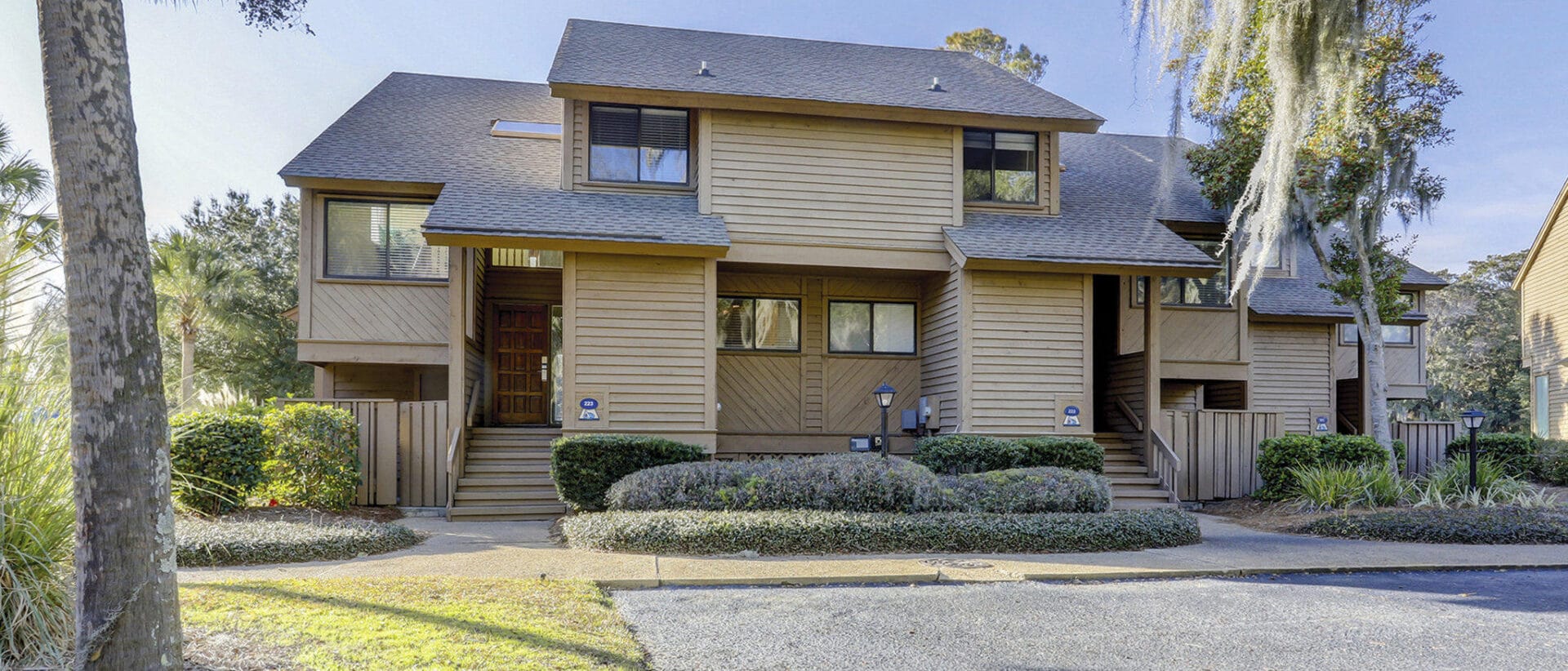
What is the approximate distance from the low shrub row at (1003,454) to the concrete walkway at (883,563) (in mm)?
2603

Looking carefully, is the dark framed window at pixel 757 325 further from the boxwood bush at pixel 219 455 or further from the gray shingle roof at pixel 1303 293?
the gray shingle roof at pixel 1303 293

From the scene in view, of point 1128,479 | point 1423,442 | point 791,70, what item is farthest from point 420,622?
point 1423,442

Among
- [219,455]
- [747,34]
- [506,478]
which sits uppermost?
[747,34]

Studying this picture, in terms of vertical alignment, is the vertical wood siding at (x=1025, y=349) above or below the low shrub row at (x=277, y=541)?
above

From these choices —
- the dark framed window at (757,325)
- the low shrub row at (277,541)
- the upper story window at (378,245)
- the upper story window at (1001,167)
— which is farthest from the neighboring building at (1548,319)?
the low shrub row at (277,541)

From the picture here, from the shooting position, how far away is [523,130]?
15539 millimetres

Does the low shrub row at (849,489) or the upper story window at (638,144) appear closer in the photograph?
the low shrub row at (849,489)

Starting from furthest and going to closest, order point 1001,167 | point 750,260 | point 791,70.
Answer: point 1001,167 < point 791,70 < point 750,260

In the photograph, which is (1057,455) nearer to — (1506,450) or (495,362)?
(1506,450)

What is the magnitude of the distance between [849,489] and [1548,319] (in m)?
21.1

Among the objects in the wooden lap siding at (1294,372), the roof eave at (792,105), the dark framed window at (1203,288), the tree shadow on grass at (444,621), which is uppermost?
the roof eave at (792,105)

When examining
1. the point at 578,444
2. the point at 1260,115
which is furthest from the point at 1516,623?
the point at 1260,115

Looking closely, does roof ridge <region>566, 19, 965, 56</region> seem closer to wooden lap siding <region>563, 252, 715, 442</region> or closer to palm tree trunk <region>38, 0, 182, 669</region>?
wooden lap siding <region>563, 252, 715, 442</region>

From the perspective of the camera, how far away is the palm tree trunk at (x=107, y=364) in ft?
10.6
